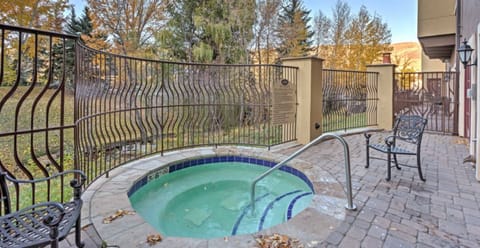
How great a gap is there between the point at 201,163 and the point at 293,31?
9.47 m

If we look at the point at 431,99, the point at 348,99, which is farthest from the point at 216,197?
the point at 431,99

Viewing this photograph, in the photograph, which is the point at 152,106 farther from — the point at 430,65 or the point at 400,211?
the point at 430,65

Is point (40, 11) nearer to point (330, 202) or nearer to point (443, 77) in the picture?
point (330, 202)

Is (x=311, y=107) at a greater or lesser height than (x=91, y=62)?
lesser

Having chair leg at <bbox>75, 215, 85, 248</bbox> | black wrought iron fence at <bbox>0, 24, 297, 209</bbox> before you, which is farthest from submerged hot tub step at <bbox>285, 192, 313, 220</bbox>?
chair leg at <bbox>75, 215, 85, 248</bbox>

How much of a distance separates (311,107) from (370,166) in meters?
1.94

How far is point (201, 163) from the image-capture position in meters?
4.95

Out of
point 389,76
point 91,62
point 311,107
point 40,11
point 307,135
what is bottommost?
point 307,135

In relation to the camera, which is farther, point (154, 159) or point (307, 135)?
point (307, 135)

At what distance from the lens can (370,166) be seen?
4363 millimetres

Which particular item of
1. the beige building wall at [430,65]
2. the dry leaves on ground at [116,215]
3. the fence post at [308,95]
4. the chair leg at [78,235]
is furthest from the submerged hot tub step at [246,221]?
the beige building wall at [430,65]

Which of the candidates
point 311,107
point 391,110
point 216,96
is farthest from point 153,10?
point 391,110

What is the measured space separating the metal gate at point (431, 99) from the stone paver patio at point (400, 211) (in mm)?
3510

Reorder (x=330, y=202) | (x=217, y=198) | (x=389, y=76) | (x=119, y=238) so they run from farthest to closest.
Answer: (x=389, y=76), (x=217, y=198), (x=330, y=202), (x=119, y=238)
